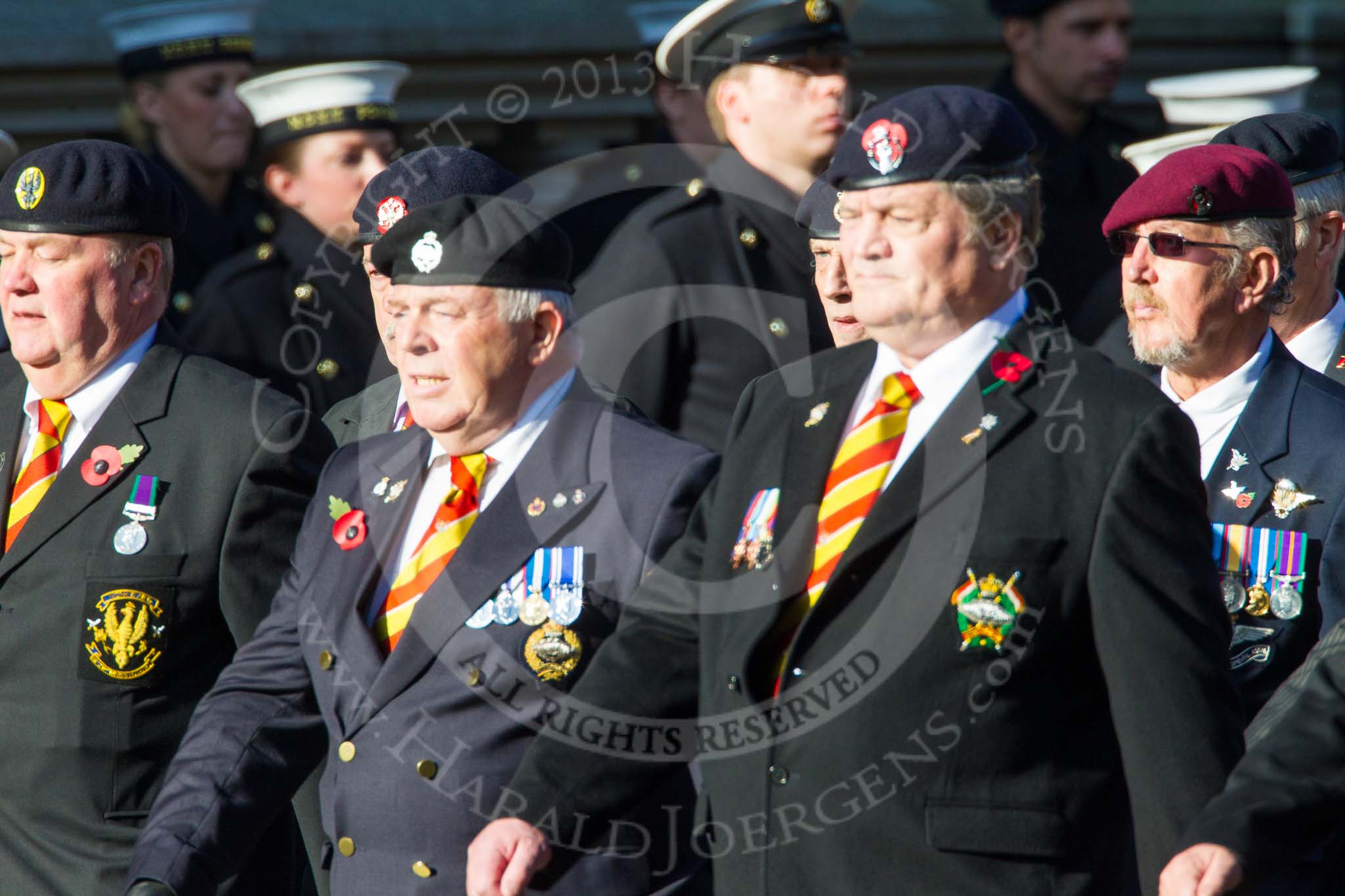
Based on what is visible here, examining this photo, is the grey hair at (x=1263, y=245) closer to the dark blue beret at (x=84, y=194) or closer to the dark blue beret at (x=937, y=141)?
the dark blue beret at (x=937, y=141)

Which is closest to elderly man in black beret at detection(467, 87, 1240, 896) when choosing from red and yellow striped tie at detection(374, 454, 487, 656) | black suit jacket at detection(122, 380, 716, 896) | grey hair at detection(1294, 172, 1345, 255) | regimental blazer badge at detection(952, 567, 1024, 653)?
regimental blazer badge at detection(952, 567, 1024, 653)

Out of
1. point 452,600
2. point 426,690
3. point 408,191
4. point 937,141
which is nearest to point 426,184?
point 408,191

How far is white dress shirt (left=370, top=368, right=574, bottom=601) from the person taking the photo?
3803 millimetres

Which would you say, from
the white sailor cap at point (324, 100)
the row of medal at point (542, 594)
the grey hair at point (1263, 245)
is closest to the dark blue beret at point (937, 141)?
the row of medal at point (542, 594)

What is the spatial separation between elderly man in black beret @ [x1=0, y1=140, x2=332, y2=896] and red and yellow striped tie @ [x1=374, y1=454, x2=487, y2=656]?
0.56 metres

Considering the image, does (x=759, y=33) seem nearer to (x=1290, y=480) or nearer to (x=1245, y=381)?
(x=1245, y=381)

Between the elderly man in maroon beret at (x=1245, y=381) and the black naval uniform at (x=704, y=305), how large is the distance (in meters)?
1.01

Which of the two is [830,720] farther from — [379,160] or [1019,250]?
[379,160]

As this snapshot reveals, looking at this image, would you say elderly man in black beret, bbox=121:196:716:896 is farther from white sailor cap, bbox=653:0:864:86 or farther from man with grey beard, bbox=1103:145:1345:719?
white sailor cap, bbox=653:0:864:86

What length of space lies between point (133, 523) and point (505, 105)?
4792mm

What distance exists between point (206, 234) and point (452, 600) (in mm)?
4016

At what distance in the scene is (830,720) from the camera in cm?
318

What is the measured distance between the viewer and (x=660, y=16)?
7.16m

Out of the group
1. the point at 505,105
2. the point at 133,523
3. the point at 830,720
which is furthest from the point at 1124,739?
the point at 505,105
